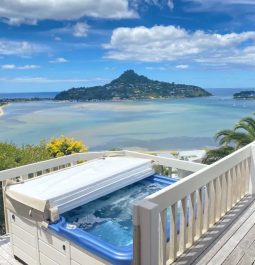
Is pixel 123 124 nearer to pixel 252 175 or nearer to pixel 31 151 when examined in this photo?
pixel 31 151

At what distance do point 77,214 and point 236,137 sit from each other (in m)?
6.45

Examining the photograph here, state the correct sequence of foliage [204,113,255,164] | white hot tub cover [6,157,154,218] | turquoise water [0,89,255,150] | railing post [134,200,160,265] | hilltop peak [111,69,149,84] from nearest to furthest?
railing post [134,200,160,265], white hot tub cover [6,157,154,218], foliage [204,113,255,164], turquoise water [0,89,255,150], hilltop peak [111,69,149,84]

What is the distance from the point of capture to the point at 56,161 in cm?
477

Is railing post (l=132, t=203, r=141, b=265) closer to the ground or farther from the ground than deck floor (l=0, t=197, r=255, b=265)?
farther from the ground

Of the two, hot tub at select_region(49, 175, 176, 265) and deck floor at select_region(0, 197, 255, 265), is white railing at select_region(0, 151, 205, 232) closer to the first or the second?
hot tub at select_region(49, 175, 176, 265)

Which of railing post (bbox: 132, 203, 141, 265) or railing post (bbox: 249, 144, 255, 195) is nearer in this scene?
railing post (bbox: 132, 203, 141, 265)

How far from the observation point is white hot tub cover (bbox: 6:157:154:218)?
3.43 m

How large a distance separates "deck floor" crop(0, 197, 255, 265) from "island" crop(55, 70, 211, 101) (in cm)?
5357

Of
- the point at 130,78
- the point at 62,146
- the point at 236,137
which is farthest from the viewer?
the point at 130,78

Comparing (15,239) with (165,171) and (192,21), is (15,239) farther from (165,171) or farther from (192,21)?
(192,21)

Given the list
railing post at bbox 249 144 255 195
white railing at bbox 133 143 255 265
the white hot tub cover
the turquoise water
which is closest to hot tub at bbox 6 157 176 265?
the white hot tub cover

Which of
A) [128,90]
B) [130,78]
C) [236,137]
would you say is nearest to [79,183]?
[236,137]

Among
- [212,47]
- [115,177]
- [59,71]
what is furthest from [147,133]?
[59,71]

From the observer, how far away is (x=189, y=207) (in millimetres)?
2957
